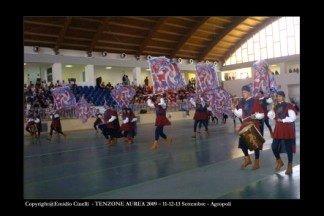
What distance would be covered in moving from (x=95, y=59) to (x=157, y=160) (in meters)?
22.9

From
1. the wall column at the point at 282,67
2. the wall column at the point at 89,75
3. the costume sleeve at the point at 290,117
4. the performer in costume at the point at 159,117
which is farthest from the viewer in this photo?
the wall column at the point at 282,67

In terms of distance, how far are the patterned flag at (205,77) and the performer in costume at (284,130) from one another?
16.2 feet

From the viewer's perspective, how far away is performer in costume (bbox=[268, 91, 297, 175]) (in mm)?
6043

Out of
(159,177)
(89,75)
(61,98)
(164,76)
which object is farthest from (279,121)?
(89,75)

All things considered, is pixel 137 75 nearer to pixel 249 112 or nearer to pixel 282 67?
pixel 282 67

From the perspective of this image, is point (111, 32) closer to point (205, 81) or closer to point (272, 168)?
point (205, 81)

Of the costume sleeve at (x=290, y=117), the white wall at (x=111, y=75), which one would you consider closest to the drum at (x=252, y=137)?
the costume sleeve at (x=290, y=117)

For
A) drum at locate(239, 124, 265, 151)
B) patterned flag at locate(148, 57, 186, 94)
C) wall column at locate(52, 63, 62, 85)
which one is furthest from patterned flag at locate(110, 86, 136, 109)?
wall column at locate(52, 63, 62, 85)

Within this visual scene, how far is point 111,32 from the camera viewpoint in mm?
27766

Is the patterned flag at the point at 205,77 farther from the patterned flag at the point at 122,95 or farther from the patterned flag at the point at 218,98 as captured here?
the patterned flag at the point at 122,95

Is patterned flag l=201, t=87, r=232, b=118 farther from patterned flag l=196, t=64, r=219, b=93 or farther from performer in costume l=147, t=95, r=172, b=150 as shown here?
performer in costume l=147, t=95, r=172, b=150

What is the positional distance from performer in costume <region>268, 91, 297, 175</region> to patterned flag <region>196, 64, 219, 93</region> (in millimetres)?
4952

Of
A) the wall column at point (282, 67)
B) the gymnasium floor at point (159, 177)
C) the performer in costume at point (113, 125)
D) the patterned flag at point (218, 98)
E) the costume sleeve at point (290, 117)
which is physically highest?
the wall column at point (282, 67)

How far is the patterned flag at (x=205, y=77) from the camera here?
11.1m
